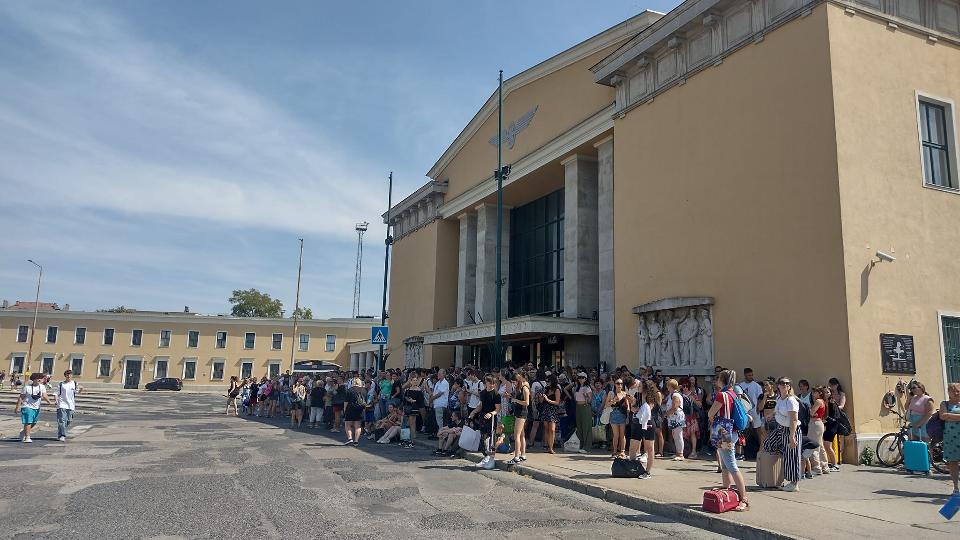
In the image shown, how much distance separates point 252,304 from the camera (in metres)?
80.9

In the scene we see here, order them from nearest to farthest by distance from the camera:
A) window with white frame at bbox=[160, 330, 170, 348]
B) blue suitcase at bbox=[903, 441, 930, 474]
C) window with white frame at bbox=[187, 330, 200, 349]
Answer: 1. blue suitcase at bbox=[903, 441, 930, 474]
2. window with white frame at bbox=[160, 330, 170, 348]
3. window with white frame at bbox=[187, 330, 200, 349]

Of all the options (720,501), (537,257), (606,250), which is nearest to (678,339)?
(606,250)

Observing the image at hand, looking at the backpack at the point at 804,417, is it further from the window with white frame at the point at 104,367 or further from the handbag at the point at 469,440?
the window with white frame at the point at 104,367

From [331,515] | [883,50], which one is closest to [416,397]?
[331,515]

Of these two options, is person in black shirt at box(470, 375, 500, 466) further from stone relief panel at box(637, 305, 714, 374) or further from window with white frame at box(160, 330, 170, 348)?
window with white frame at box(160, 330, 170, 348)

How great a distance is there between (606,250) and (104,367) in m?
51.5

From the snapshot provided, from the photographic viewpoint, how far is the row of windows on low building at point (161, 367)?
186 ft

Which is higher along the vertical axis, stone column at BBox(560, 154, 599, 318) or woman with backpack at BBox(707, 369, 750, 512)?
stone column at BBox(560, 154, 599, 318)

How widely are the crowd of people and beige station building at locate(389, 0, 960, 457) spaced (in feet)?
4.05

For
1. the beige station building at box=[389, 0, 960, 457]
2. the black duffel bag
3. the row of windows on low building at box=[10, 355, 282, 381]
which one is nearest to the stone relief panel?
the beige station building at box=[389, 0, 960, 457]

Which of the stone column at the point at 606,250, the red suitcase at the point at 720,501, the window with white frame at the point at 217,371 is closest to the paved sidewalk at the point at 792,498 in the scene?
the red suitcase at the point at 720,501

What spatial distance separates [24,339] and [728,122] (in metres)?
60.4

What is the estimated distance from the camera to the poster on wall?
13.1 meters

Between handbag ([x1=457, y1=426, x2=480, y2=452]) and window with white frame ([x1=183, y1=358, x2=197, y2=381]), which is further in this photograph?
window with white frame ([x1=183, y1=358, x2=197, y2=381])
